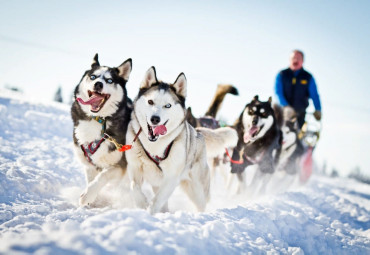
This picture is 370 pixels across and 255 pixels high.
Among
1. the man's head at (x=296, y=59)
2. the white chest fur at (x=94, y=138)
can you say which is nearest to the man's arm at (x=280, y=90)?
the man's head at (x=296, y=59)

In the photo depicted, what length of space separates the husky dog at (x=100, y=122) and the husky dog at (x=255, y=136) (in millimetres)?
2057

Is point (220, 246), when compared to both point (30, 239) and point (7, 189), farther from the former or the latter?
point (7, 189)

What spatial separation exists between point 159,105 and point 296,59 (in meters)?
4.24

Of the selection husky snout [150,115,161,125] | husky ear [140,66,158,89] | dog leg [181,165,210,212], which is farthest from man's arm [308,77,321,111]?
husky snout [150,115,161,125]

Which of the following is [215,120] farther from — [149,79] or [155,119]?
[155,119]

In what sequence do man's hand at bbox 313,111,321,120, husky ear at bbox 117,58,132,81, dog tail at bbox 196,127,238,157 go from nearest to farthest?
1. husky ear at bbox 117,58,132,81
2. dog tail at bbox 196,127,238,157
3. man's hand at bbox 313,111,321,120

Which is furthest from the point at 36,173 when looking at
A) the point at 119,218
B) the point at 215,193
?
the point at 215,193

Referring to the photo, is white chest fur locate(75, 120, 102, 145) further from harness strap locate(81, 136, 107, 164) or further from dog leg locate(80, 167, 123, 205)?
dog leg locate(80, 167, 123, 205)

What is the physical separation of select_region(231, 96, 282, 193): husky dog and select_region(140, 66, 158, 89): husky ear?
1.88 metres

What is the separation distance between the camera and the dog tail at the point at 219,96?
16.4 feet

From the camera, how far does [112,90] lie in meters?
2.82

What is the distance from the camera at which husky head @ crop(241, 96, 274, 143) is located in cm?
403

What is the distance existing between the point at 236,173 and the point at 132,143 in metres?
2.31

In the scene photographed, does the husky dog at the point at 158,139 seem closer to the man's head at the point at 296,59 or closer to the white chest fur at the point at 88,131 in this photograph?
the white chest fur at the point at 88,131
